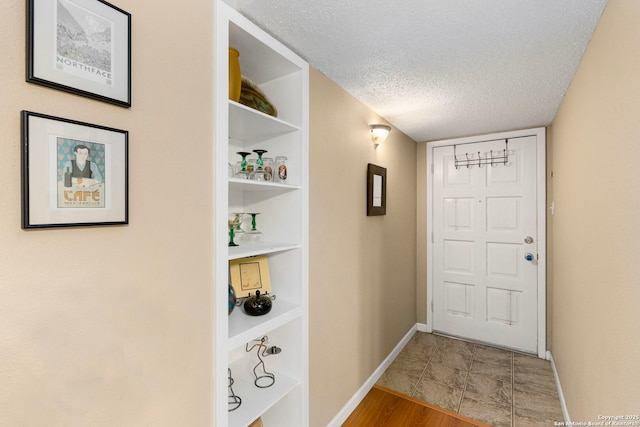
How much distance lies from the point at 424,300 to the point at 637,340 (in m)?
2.74

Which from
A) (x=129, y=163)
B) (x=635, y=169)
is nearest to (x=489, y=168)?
(x=635, y=169)

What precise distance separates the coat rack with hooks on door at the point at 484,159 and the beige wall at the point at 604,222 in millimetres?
1066

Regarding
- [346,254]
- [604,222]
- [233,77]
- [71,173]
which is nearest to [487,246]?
[346,254]

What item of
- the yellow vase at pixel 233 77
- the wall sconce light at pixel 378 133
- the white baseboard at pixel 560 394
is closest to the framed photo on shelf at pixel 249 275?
the yellow vase at pixel 233 77

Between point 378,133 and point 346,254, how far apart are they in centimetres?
103

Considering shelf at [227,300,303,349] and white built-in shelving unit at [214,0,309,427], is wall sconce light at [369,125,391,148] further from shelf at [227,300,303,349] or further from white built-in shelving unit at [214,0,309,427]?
shelf at [227,300,303,349]

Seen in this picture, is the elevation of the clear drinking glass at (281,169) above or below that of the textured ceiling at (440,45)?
below

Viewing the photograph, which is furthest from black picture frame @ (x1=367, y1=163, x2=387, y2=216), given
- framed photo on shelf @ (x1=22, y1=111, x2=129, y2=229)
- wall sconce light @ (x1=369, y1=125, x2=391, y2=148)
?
framed photo on shelf @ (x1=22, y1=111, x2=129, y2=229)

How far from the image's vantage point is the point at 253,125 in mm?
1632

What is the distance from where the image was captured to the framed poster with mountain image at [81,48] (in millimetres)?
778

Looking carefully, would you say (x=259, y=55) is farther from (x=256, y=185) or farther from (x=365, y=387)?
(x=365, y=387)

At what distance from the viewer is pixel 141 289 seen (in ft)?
3.29

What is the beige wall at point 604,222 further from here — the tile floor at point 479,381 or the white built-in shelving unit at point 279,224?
the white built-in shelving unit at point 279,224

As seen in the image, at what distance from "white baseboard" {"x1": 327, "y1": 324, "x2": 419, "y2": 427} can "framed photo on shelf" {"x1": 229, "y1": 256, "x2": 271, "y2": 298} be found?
1072mm
